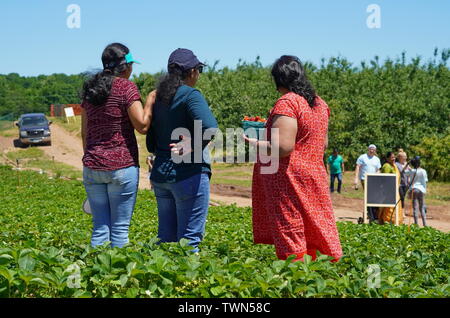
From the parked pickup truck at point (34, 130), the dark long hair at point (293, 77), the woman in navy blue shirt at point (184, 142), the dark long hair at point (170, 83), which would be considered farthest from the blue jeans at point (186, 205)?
the parked pickup truck at point (34, 130)

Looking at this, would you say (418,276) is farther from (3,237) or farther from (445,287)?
(3,237)

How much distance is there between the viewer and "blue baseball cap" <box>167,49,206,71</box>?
16.0 feet

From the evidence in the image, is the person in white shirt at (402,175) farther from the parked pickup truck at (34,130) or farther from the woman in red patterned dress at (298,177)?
the parked pickup truck at (34,130)

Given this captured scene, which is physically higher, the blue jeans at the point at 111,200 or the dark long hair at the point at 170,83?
the dark long hair at the point at 170,83

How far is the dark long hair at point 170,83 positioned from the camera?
4.85 metres

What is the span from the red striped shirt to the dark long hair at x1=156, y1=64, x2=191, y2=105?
0.68 feet

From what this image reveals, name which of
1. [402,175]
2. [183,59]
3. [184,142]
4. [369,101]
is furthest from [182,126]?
[369,101]

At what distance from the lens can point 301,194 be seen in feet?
15.3

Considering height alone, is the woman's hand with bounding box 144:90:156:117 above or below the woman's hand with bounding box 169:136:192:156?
above

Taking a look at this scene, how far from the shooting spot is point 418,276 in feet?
15.2

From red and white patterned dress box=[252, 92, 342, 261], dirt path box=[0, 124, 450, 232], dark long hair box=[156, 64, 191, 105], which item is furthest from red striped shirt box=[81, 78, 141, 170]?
dirt path box=[0, 124, 450, 232]

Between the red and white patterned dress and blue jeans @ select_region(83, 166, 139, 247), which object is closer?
the red and white patterned dress

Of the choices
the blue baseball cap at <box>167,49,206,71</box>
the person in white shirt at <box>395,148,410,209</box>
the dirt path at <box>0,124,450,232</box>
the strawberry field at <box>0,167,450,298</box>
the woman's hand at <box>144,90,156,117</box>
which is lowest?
the dirt path at <box>0,124,450,232</box>

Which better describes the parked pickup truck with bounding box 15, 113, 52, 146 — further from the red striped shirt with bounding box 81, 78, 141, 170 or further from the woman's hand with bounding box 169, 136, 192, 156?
the woman's hand with bounding box 169, 136, 192, 156
